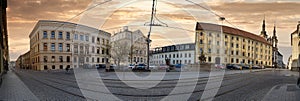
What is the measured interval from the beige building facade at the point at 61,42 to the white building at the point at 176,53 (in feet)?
22.7

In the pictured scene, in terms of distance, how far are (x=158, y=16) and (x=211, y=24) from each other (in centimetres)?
380

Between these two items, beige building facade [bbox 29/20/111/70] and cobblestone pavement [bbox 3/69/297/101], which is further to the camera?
beige building facade [bbox 29/20/111/70]

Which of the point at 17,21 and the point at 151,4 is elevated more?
the point at 151,4

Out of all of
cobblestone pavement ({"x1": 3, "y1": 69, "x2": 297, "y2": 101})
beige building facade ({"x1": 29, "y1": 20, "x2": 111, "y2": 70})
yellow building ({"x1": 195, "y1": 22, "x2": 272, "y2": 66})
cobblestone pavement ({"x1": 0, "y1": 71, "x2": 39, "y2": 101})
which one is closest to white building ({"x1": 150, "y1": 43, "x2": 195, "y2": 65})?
yellow building ({"x1": 195, "y1": 22, "x2": 272, "y2": 66})

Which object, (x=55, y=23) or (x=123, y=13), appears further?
(x=123, y=13)

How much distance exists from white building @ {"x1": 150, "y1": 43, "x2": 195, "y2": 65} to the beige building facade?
272 inches

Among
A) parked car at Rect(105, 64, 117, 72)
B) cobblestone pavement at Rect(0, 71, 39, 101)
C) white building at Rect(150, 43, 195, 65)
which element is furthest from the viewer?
parked car at Rect(105, 64, 117, 72)

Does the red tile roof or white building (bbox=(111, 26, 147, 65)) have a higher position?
the red tile roof

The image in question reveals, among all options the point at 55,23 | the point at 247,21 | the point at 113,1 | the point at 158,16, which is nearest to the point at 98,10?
the point at 113,1

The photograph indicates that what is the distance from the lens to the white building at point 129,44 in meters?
15.7

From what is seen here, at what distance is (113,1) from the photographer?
11.0m

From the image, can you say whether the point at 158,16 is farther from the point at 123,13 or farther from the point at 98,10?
the point at 98,10

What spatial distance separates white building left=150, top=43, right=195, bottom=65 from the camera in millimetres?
18800

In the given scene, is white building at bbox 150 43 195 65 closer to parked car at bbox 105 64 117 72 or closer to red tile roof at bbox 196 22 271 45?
red tile roof at bbox 196 22 271 45
